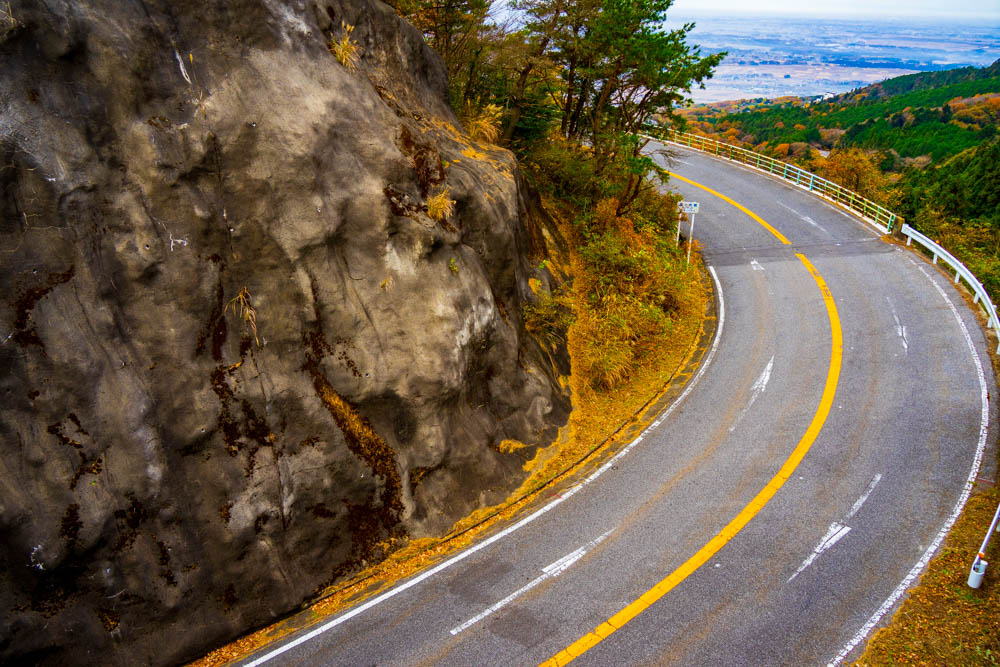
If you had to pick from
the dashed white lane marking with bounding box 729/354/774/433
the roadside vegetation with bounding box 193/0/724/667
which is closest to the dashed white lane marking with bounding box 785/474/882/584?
the dashed white lane marking with bounding box 729/354/774/433

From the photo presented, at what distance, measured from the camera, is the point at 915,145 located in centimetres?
6612

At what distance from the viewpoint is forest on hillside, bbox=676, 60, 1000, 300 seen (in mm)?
26344

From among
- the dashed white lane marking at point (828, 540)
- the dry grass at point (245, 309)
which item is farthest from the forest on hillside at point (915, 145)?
the dry grass at point (245, 309)

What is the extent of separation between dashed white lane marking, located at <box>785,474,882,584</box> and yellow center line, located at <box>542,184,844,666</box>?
3.65 ft

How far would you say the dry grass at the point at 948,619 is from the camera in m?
7.71

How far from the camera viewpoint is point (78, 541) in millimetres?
7805

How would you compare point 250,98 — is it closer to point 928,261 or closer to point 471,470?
point 471,470

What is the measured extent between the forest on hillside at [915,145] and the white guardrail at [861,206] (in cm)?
116

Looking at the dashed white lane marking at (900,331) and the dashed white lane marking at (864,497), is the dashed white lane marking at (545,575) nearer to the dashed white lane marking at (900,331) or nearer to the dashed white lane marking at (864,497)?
the dashed white lane marking at (864,497)

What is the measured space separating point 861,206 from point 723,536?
23153 millimetres

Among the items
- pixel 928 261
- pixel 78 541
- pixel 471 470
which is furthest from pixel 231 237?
pixel 928 261

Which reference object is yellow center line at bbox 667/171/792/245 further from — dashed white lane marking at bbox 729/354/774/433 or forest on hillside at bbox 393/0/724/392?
dashed white lane marking at bbox 729/354/774/433

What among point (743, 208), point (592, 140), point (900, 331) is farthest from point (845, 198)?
point (592, 140)

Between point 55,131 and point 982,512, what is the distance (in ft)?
51.7
